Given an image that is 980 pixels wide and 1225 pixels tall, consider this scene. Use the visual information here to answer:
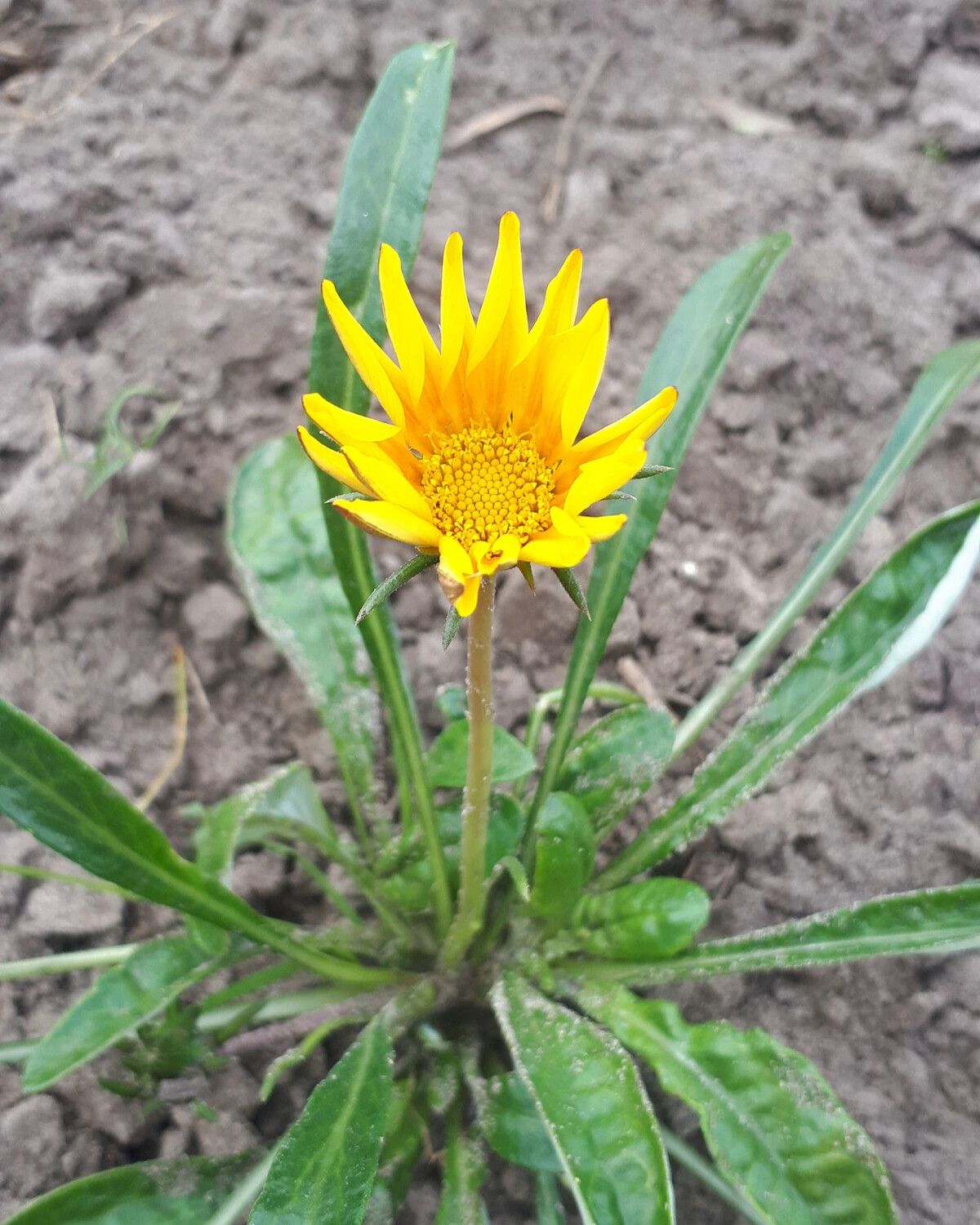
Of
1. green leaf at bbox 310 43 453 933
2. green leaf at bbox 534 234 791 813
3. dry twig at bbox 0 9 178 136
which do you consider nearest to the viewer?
green leaf at bbox 310 43 453 933

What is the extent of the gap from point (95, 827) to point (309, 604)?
69 centimetres

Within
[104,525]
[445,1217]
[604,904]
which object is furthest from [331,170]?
[445,1217]

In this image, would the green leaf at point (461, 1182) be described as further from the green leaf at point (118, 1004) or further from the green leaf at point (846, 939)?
the green leaf at point (118, 1004)

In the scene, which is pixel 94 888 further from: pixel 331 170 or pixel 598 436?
pixel 331 170

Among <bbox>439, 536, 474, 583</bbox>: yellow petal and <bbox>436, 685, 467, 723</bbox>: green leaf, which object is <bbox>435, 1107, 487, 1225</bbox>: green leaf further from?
<bbox>439, 536, 474, 583</bbox>: yellow petal

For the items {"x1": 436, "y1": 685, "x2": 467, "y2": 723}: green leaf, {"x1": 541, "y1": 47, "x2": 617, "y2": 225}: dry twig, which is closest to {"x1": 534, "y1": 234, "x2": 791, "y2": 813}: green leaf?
{"x1": 436, "y1": 685, "x2": 467, "y2": 723}: green leaf

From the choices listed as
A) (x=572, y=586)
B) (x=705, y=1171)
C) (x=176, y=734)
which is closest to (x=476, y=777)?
(x=572, y=586)

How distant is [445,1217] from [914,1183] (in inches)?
29.7

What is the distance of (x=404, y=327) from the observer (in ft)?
3.56

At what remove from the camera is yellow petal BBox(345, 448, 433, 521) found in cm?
96

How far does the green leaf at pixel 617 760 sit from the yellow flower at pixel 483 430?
53 centimetres

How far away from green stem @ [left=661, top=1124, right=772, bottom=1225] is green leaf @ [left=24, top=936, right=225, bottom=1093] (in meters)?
0.76

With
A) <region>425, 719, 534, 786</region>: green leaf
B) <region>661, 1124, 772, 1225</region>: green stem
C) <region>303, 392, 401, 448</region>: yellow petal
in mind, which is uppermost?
<region>303, 392, 401, 448</region>: yellow petal

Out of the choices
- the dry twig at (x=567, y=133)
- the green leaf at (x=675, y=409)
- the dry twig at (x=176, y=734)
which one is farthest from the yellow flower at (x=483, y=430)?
the dry twig at (x=567, y=133)
